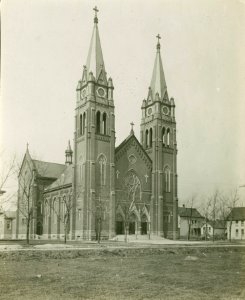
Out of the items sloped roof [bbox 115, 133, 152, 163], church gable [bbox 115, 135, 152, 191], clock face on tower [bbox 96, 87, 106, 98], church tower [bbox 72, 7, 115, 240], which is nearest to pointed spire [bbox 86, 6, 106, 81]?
church tower [bbox 72, 7, 115, 240]

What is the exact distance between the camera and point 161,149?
5606 cm

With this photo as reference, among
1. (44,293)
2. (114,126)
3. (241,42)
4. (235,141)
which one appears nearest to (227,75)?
(241,42)

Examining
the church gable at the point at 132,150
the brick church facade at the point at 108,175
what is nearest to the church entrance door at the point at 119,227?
the brick church facade at the point at 108,175

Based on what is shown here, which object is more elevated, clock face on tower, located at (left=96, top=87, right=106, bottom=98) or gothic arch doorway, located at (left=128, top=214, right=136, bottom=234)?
clock face on tower, located at (left=96, top=87, right=106, bottom=98)

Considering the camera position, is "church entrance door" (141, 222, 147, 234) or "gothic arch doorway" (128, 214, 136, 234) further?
"church entrance door" (141, 222, 147, 234)

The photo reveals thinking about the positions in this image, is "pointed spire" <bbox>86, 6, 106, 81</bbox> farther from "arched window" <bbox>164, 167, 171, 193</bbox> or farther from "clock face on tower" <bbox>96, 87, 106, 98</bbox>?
"arched window" <bbox>164, 167, 171, 193</bbox>

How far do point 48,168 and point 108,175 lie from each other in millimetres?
18653

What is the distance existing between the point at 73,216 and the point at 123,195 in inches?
274

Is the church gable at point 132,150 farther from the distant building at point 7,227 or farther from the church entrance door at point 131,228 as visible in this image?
the distant building at point 7,227

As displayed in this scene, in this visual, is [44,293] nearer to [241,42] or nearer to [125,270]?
[125,270]

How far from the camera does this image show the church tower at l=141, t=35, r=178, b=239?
178 ft

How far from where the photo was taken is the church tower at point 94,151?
46969 millimetres

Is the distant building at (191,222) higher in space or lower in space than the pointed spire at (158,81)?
lower

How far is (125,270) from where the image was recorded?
16688 mm
